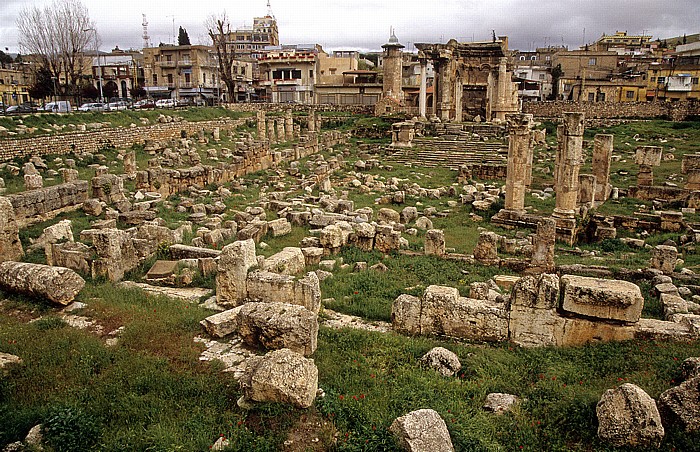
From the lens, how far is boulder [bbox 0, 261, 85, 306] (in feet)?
29.6

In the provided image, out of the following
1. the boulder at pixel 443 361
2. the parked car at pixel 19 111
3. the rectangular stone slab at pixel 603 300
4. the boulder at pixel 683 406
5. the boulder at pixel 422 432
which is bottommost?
the boulder at pixel 443 361

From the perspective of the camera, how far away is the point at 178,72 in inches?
2427

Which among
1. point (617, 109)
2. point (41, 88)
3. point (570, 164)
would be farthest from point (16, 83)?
point (617, 109)

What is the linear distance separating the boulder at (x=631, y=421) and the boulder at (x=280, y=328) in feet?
12.7

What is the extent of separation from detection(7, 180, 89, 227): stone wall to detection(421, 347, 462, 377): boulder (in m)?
12.0

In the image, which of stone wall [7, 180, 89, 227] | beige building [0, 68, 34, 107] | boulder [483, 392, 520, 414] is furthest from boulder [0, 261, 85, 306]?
beige building [0, 68, 34, 107]

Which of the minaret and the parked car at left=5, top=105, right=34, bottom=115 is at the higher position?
the minaret

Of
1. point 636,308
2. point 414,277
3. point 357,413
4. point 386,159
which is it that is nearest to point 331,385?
point 357,413

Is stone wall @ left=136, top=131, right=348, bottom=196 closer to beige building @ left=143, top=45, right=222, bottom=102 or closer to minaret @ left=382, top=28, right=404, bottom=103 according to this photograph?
minaret @ left=382, top=28, right=404, bottom=103

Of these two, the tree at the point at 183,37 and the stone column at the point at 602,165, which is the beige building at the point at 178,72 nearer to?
the tree at the point at 183,37

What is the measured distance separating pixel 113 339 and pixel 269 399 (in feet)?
10.7

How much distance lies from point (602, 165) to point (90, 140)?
24.7 meters

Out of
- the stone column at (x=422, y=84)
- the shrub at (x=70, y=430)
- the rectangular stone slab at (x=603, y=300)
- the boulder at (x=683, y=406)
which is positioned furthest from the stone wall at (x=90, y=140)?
the boulder at (x=683, y=406)

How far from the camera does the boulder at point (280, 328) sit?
7.40m
